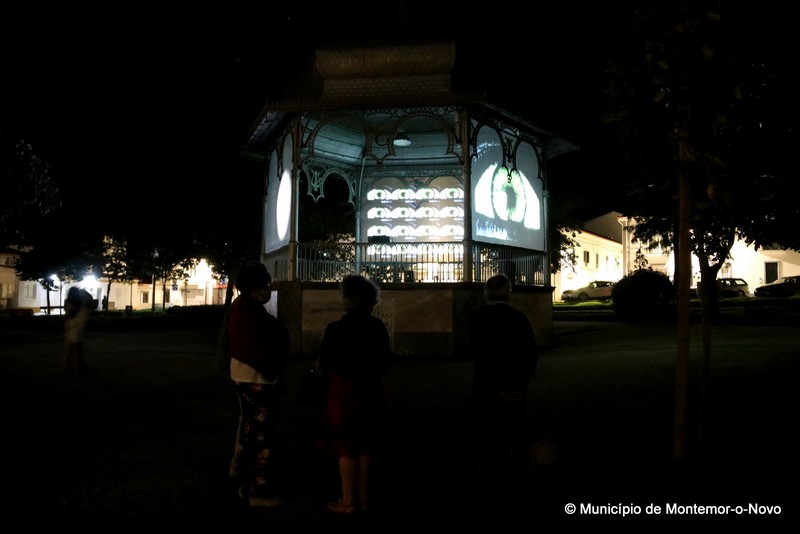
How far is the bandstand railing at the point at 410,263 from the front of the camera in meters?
13.0

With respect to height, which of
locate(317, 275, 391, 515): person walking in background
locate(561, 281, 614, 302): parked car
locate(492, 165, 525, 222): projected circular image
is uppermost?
locate(492, 165, 525, 222): projected circular image

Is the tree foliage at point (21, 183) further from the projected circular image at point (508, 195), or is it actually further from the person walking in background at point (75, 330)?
the projected circular image at point (508, 195)

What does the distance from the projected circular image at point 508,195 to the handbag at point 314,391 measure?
9.98 metres

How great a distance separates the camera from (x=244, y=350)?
4609 mm

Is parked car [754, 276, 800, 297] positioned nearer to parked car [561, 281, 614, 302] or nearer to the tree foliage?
parked car [561, 281, 614, 302]

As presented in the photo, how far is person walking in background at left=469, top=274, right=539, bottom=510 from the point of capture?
14.9 ft

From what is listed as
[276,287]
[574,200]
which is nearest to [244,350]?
[276,287]

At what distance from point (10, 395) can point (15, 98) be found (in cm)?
687

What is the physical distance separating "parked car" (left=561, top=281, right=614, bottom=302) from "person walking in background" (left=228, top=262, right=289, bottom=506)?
49.8 m

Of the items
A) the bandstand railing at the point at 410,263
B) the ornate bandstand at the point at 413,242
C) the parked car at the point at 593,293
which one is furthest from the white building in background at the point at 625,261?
the bandstand railing at the point at 410,263

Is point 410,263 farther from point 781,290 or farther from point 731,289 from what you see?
point 731,289

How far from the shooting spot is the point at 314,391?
173 inches

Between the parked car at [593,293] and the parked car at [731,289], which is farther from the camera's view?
the parked car at [593,293]

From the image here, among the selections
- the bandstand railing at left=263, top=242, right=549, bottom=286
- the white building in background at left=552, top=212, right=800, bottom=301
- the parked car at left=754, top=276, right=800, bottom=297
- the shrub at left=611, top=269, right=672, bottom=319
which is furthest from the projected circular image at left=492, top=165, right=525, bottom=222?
the parked car at left=754, top=276, right=800, bottom=297
